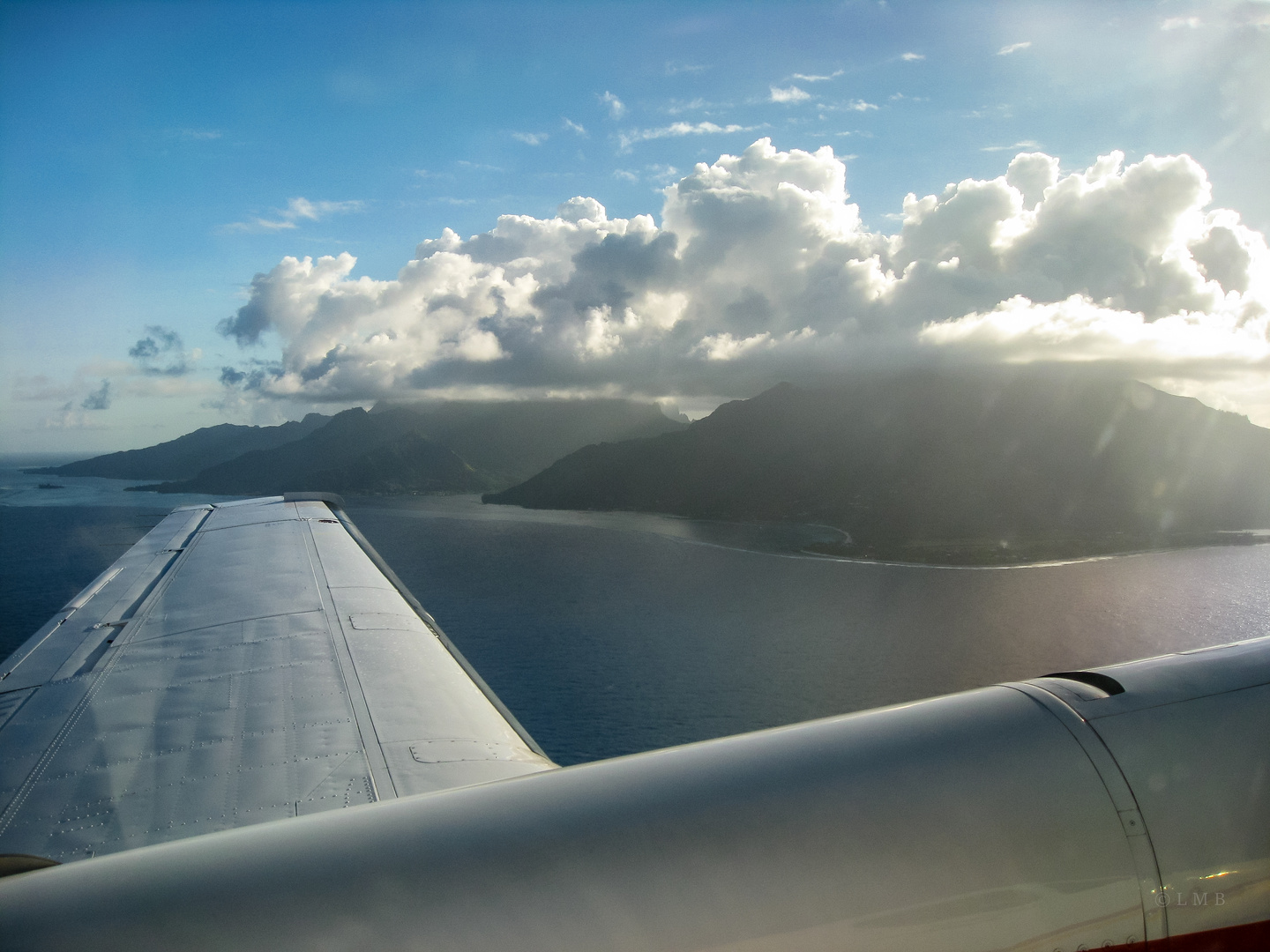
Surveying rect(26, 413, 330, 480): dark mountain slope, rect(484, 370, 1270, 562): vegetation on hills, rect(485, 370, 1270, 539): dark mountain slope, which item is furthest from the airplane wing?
rect(26, 413, 330, 480): dark mountain slope

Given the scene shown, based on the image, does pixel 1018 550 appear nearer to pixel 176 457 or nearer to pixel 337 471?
pixel 337 471

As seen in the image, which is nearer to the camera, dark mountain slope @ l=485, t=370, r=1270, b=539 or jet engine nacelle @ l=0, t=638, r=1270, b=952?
jet engine nacelle @ l=0, t=638, r=1270, b=952

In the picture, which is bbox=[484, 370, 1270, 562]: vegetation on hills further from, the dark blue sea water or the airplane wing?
the airplane wing

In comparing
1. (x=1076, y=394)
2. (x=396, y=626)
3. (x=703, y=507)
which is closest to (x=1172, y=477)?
(x=1076, y=394)

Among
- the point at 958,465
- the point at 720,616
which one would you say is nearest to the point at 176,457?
the point at 720,616

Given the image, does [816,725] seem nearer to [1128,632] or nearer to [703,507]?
[1128,632]

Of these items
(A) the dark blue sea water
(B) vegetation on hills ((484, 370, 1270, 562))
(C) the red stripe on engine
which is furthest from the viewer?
(B) vegetation on hills ((484, 370, 1270, 562))
